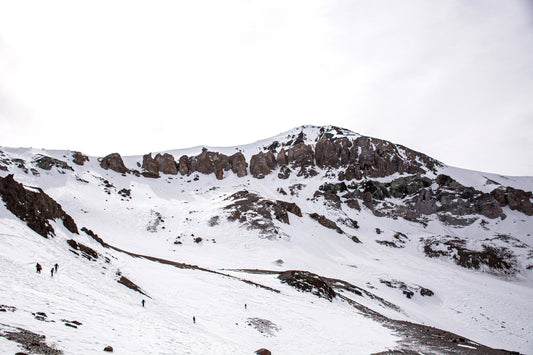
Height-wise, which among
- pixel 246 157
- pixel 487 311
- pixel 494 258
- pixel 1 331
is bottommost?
pixel 487 311

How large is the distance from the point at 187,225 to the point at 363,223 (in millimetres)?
48751

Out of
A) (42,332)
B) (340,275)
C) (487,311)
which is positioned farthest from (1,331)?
(487,311)

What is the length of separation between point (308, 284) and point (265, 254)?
716 inches

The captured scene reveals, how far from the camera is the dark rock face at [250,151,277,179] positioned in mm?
113037

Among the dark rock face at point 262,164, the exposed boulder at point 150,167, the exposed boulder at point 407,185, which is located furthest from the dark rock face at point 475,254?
the exposed boulder at point 150,167

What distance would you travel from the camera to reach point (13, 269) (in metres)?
13.3

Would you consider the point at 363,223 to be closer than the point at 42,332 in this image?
No

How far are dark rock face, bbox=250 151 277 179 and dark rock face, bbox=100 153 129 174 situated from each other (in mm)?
46609

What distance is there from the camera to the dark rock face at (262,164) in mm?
113037

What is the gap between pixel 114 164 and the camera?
94250 millimetres

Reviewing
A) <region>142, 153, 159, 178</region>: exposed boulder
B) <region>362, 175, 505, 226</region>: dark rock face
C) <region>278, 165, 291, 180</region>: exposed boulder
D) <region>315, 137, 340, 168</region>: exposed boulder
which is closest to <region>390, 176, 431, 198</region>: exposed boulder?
<region>362, 175, 505, 226</region>: dark rock face

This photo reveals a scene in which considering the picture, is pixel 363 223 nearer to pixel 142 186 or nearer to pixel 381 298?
pixel 381 298

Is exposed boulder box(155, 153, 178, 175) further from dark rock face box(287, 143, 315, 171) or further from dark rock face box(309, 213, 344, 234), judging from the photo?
dark rock face box(309, 213, 344, 234)

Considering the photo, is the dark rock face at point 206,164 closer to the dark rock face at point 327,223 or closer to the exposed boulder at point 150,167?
the exposed boulder at point 150,167
